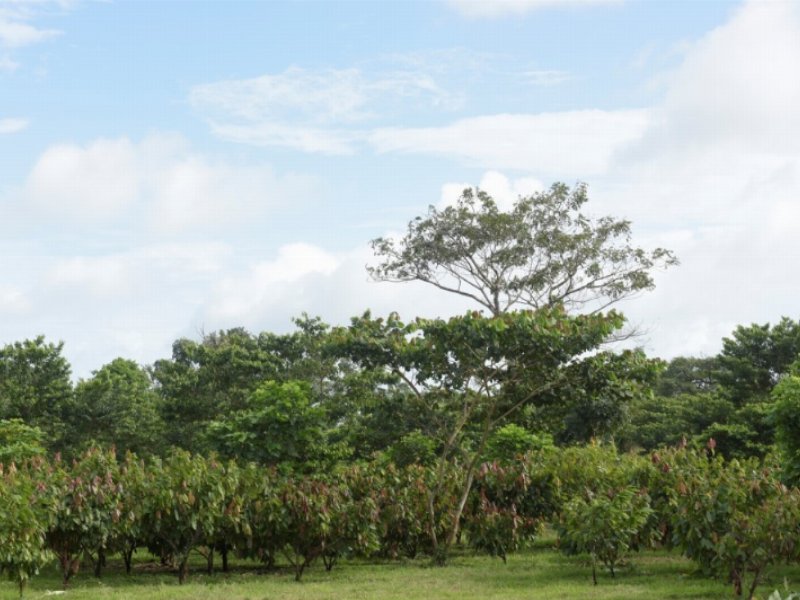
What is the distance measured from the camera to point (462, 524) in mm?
13539

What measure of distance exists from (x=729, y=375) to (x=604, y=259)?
7952 mm

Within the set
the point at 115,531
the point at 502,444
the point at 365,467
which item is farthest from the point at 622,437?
the point at 115,531

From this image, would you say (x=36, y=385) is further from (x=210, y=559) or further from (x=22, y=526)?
(x=22, y=526)

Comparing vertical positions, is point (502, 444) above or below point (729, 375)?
below

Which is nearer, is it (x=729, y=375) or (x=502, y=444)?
(x=502, y=444)

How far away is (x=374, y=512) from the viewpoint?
12.3 meters

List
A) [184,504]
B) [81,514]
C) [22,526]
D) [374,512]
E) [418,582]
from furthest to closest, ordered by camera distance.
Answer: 1. [374,512]
2. [184,504]
3. [418,582]
4. [81,514]
5. [22,526]

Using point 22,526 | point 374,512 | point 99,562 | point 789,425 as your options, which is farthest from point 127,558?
point 789,425

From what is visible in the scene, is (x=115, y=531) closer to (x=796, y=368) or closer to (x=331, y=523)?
(x=331, y=523)

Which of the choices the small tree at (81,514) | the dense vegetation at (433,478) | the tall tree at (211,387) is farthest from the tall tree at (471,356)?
the tall tree at (211,387)

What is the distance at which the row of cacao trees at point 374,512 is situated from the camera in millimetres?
9695

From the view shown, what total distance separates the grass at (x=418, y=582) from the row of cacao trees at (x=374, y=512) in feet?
0.78

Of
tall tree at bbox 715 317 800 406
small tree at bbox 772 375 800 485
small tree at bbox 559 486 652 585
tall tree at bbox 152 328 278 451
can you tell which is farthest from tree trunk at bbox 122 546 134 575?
tall tree at bbox 715 317 800 406

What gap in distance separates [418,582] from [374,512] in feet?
4.62
